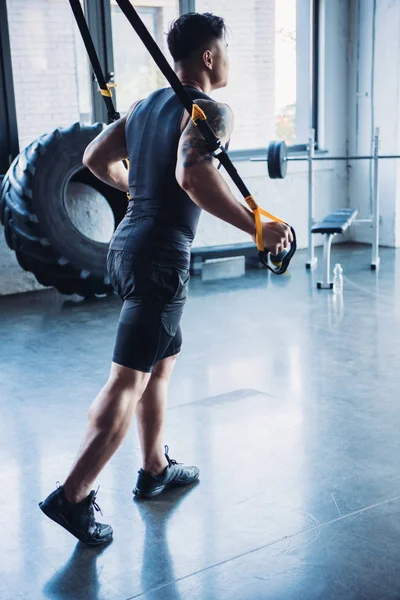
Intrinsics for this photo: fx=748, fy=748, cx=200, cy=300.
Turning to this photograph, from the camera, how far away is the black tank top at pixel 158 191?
2.00 metres

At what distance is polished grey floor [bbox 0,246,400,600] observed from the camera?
1.86 meters

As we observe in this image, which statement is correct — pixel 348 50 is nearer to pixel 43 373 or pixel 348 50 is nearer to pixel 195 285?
pixel 195 285

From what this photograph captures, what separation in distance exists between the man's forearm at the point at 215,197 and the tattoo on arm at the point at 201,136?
0.02 m

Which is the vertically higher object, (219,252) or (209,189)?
(209,189)

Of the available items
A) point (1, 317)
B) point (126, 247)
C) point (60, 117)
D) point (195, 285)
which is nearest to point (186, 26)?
point (126, 247)

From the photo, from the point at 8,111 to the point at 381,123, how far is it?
3.39 meters

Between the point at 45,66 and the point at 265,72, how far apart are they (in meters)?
2.37

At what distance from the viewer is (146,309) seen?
201 cm

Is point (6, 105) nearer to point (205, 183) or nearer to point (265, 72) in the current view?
point (265, 72)

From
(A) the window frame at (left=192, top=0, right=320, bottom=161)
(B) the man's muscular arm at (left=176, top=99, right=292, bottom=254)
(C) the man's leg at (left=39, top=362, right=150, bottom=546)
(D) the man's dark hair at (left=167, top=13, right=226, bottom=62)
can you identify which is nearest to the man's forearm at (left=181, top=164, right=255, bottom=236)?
(B) the man's muscular arm at (left=176, top=99, right=292, bottom=254)

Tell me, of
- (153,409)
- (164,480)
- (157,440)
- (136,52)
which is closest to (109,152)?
(153,409)

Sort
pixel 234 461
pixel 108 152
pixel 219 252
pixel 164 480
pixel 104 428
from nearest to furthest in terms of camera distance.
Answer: pixel 104 428
pixel 108 152
pixel 164 480
pixel 234 461
pixel 219 252

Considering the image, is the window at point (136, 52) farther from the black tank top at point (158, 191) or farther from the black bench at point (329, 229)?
the black tank top at point (158, 191)

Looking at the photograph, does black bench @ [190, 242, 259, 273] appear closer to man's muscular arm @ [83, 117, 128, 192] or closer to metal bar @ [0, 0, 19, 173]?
metal bar @ [0, 0, 19, 173]
